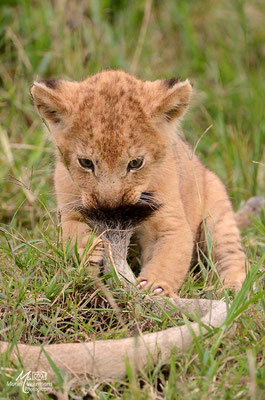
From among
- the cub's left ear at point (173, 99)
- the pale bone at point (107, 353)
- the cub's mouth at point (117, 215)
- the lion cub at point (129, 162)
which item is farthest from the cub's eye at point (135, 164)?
the pale bone at point (107, 353)

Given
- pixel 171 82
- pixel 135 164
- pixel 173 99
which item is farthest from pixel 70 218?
pixel 171 82

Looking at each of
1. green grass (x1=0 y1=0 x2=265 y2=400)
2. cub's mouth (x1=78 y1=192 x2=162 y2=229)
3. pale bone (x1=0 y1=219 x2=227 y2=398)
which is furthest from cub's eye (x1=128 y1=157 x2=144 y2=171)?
pale bone (x1=0 y1=219 x2=227 y2=398)

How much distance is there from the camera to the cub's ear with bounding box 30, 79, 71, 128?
4.79 m

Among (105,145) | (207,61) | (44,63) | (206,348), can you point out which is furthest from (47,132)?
(207,61)

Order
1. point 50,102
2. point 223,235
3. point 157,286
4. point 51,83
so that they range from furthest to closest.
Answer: point 223,235
point 51,83
point 50,102
point 157,286

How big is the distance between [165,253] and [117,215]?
0.65 m

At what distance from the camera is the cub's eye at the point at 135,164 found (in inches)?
182

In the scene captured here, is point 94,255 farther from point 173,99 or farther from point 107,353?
point 173,99

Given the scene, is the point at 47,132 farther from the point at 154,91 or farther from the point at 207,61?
the point at 207,61

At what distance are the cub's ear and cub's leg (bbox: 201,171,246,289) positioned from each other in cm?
141

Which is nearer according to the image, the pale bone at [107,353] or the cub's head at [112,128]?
the pale bone at [107,353]

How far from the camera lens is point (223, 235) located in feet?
18.4

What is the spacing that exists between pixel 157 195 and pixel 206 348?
1.66 meters

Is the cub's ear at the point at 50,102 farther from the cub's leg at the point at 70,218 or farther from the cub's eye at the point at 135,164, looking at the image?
the cub's eye at the point at 135,164
